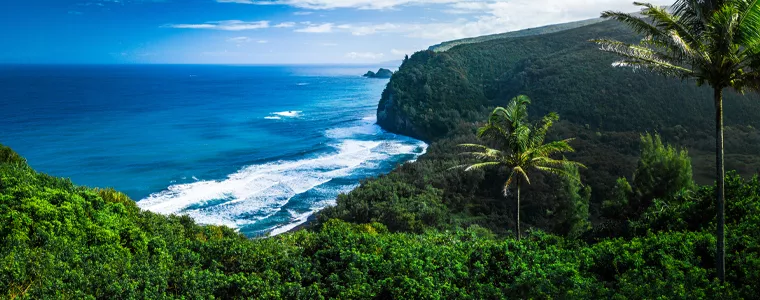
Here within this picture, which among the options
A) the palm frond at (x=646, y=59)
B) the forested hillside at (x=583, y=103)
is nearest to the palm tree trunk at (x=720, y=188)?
the palm frond at (x=646, y=59)

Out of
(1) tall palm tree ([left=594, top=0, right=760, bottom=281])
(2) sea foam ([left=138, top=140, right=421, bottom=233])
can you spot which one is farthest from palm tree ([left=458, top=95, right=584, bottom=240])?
(2) sea foam ([left=138, top=140, right=421, bottom=233])

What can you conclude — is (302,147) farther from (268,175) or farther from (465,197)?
(465,197)

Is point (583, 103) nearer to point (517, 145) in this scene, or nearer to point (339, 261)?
point (517, 145)

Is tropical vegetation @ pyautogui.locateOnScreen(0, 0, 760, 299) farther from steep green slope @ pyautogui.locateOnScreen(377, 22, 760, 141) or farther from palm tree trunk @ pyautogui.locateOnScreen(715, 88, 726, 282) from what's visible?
steep green slope @ pyautogui.locateOnScreen(377, 22, 760, 141)

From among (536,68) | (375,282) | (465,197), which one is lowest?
(465,197)

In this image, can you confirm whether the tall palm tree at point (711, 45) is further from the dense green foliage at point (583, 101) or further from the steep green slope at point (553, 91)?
the steep green slope at point (553, 91)

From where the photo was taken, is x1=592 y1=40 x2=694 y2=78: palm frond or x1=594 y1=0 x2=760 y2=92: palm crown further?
x1=592 y1=40 x2=694 y2=78: palm frond

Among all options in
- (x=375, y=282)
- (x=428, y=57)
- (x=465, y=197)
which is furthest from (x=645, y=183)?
(x=428, y=57)
